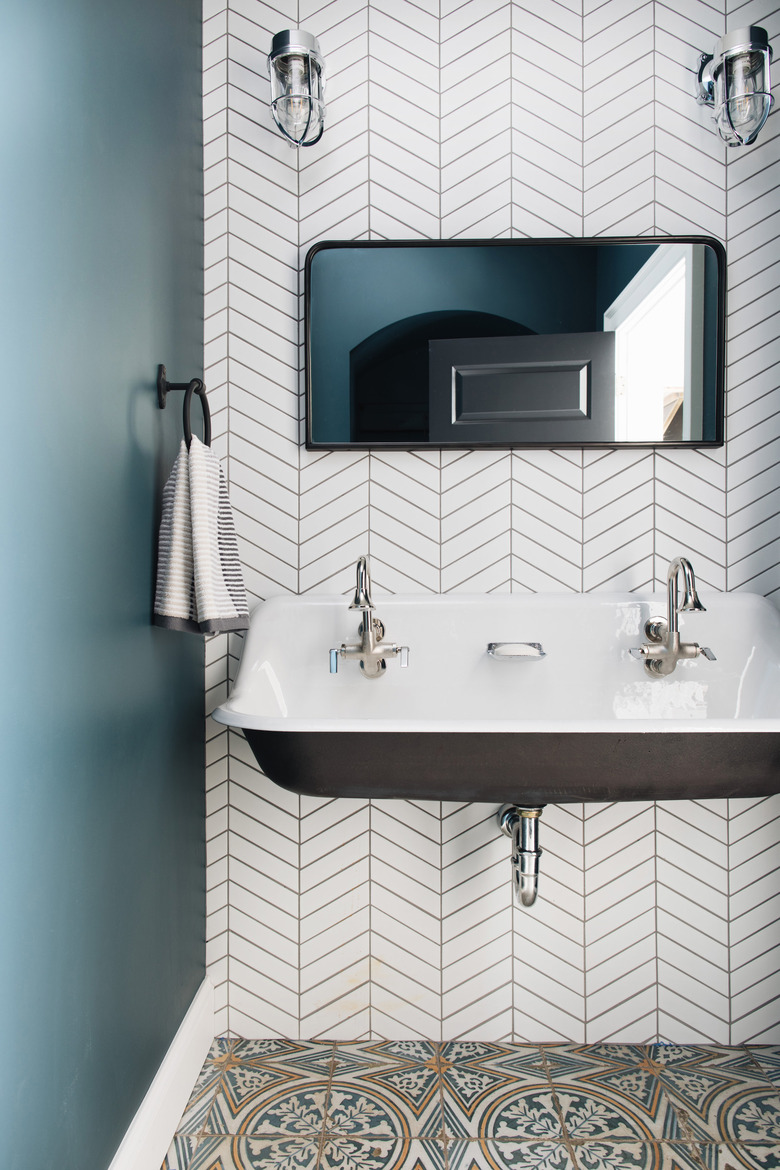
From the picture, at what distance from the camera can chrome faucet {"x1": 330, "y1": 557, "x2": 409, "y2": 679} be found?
1.33m

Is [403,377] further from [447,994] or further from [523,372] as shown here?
[447,994]

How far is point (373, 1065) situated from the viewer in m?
1.43

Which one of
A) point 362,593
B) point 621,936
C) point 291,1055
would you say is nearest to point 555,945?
point 621,936

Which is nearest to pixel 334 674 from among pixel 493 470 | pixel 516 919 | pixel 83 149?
pixel 493 470

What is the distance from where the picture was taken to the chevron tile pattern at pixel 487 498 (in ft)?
4.97

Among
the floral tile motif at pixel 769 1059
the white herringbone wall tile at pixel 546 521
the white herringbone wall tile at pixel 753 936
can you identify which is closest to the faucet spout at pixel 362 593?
the white herringbone wall tile at pixel 546 521

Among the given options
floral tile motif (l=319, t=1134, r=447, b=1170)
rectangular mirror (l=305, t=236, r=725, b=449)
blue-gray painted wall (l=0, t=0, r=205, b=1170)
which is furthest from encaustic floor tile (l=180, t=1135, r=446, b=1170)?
rectangular mirror (l=305, t=236, r=725, b=449)

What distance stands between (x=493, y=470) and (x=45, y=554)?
95cm

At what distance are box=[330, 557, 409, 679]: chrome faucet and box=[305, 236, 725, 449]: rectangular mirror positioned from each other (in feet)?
1.13

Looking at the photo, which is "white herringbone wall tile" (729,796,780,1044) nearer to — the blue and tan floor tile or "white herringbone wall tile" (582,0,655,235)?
the blue and tan floor tile

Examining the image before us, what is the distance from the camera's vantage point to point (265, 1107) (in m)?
1.31

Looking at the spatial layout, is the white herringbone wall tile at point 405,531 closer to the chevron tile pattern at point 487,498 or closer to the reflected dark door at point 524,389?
the chevron tile pattern at point 487,498

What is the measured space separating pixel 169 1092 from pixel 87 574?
90 cm

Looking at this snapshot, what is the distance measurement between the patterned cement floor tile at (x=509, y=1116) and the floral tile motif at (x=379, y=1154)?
2.2 inches
